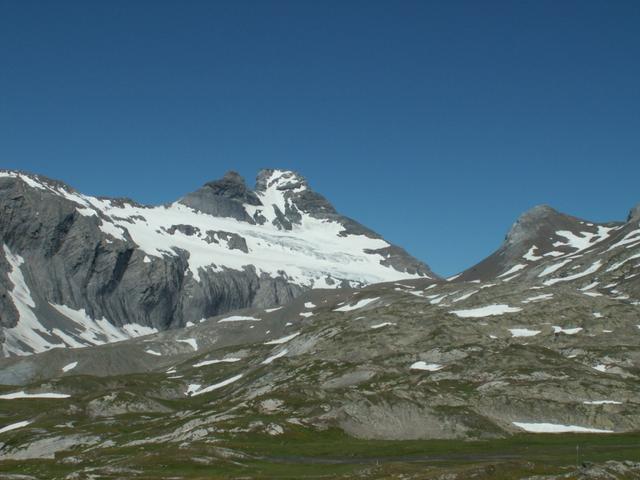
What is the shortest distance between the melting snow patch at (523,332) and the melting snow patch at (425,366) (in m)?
26.2

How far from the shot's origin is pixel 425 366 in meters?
164

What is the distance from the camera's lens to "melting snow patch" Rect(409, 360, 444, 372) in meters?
160

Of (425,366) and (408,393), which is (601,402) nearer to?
(408,393)

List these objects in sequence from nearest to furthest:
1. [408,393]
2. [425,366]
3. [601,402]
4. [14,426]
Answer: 1. [601,402]
2. [408,393]
3. [14,426]
4. [425,366]

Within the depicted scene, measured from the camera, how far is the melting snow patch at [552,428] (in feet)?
390

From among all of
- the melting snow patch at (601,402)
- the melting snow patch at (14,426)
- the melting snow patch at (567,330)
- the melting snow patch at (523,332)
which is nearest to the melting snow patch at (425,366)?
the melting snow patch at (523,332)

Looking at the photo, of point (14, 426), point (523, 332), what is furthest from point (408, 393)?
point (14, 426)

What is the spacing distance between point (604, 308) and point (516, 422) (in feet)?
227

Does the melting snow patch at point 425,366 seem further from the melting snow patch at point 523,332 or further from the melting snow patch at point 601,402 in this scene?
the melting snow patch at point 601,402

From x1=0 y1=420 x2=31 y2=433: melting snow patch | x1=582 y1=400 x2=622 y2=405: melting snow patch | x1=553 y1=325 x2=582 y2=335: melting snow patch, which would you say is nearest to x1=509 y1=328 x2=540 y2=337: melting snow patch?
x1=553 y1=325 x2=582 y2=335: melting snow patch

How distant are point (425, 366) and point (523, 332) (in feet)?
96.2

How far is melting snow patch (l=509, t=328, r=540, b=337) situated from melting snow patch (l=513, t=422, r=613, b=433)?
58.3 meters

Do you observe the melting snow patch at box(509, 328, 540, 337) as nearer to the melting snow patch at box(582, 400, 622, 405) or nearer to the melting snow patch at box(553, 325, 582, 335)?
the melting snow patch at box(553, 325, 582, 335)

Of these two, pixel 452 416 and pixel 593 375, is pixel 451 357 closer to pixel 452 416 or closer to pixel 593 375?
pixel 593 375
